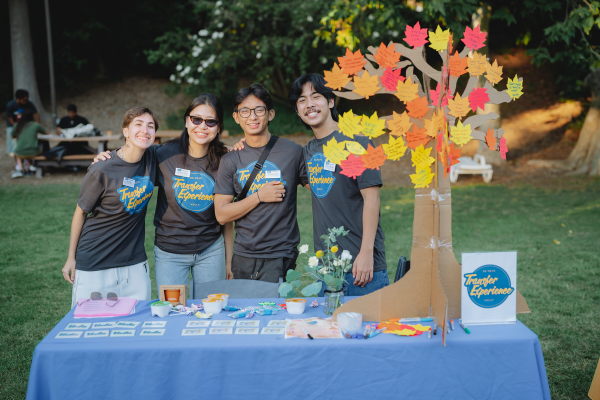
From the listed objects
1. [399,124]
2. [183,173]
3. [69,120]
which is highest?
[69,120]

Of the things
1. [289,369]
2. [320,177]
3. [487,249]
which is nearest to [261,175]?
[320,177]

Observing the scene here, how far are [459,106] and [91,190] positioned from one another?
1.86 meters

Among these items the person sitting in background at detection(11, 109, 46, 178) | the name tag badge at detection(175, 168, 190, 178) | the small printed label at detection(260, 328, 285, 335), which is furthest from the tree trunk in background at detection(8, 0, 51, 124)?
the small printed label at detection(260, 328, 285, 335)

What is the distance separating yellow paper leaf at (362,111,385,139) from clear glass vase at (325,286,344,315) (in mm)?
699

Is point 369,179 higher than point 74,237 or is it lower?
higher

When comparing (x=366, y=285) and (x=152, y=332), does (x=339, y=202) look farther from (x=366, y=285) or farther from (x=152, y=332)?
(x=152, y=332)

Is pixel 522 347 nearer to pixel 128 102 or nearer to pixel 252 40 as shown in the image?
pixel 252 40

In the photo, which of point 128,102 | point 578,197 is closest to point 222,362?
point 578,197

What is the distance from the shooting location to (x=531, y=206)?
7.84 meters

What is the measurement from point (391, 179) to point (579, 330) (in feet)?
24.6

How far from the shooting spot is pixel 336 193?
2471 millimetres

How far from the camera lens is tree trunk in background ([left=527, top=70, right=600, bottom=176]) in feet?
34.5

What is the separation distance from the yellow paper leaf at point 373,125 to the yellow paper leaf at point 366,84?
10cm

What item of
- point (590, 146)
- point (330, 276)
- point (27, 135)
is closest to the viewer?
point (330, 276)
